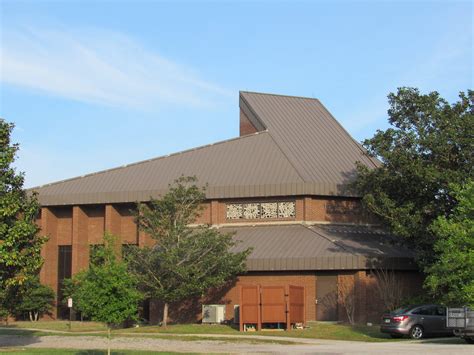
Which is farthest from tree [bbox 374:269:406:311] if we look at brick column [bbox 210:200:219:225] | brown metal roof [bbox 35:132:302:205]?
brick column [bbox 210:200:219:225]

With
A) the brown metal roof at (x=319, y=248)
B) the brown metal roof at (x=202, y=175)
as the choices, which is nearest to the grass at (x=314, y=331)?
the brown metal roof at (x=319, y=248)

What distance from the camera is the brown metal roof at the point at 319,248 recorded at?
41.7 metres

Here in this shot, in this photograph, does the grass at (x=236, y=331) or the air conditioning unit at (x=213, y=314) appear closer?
the grass at (x=236, y=331)

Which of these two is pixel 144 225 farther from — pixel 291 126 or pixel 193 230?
pixel 291 126

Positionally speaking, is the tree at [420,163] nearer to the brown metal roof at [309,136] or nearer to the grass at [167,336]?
the brown metal roof at [309,136]

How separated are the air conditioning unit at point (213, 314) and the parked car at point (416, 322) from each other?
37.4 ft

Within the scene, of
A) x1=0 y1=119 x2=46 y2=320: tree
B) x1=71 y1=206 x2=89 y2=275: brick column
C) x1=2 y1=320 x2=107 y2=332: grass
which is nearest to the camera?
x1=0 y1=119 x2=46 y2=320: tree

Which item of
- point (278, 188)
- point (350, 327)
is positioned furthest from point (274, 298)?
point (278, 188)

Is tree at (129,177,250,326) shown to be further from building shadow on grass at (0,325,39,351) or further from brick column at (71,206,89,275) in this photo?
brick column at (71,206,89,275)

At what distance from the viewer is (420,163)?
39.2 m

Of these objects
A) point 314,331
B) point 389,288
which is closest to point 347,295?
point 389,288

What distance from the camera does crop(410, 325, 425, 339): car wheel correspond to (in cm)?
3397

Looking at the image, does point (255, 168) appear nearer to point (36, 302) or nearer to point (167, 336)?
point (167, 336)

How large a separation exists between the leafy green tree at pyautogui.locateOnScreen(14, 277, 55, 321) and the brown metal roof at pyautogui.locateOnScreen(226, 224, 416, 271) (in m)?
12.7
